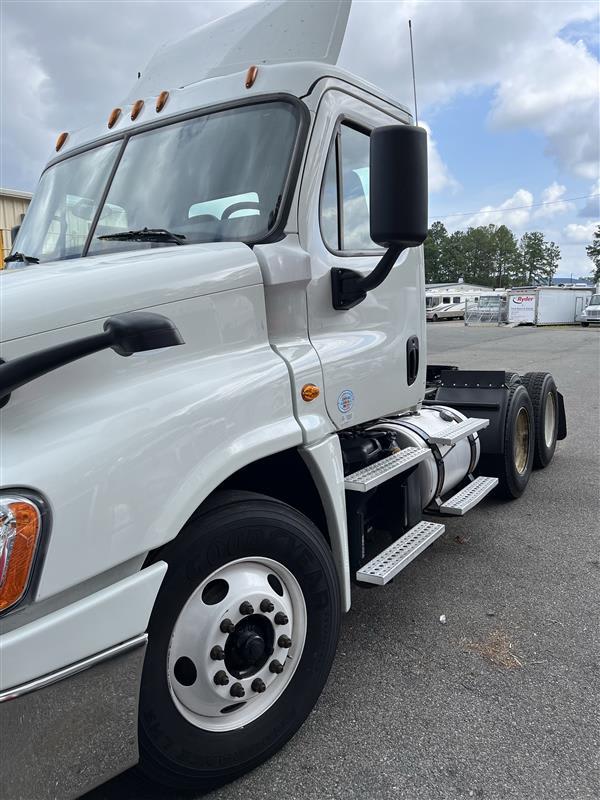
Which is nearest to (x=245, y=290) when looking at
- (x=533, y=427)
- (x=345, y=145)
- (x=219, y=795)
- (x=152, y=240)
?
(x=152, y=240)

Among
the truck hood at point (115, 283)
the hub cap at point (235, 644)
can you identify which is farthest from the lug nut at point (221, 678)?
the truck hood at point (115, 283)

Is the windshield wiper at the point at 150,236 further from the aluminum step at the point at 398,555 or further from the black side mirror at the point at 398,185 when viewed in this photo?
the aluminum step at the point at 398,555

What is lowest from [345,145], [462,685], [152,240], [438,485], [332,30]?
[462,685]

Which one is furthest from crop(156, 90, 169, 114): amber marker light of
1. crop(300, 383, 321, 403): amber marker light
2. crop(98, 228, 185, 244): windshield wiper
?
crop(300, 383, 321, 403): amber marker light

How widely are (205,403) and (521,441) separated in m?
4.28

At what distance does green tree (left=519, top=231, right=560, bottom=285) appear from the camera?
4692 inches

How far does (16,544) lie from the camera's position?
1.62 meters

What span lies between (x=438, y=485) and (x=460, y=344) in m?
22.2

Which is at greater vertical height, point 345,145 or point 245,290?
point 345,145

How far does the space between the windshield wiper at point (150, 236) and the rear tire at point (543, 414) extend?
4.32 metres

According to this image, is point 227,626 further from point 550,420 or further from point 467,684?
point 550,420

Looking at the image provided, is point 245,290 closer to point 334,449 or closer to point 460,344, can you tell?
point 334,449

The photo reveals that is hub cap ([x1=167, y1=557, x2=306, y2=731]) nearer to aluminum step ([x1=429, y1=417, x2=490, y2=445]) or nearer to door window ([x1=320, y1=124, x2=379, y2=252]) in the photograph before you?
door window ([x1=320, y1=124, x2=379, y2=252])

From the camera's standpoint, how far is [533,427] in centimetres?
587
